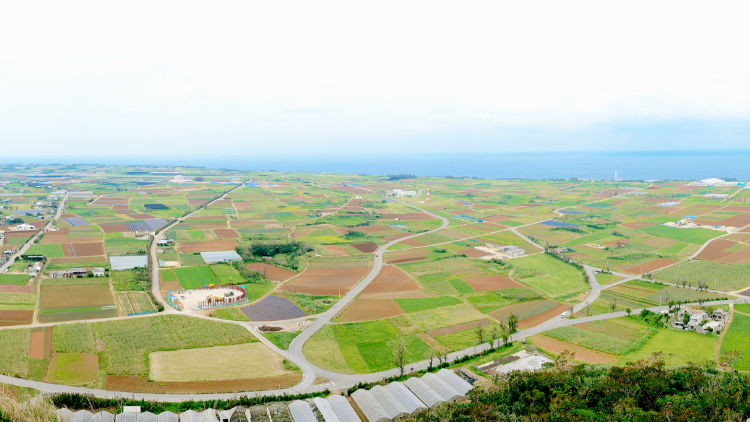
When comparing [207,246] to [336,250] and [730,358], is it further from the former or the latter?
[730,358]

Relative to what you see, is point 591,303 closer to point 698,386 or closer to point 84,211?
point 698,386

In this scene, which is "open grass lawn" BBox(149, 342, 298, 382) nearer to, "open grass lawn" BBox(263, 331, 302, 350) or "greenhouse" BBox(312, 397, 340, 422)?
"open grass lawn" BBox(263, 331, 302, 350)

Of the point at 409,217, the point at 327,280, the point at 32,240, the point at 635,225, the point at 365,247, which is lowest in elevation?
the point at 327,280

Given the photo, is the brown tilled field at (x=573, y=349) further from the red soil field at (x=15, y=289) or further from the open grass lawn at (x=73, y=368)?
the red soil field at (x=15, y=289)

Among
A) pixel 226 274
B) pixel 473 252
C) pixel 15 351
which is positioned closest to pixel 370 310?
pixel 226 274

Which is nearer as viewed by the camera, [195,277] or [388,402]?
[388,402]

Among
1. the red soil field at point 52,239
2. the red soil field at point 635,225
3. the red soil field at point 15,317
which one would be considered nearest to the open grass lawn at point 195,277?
the red soil field at point 15,317
